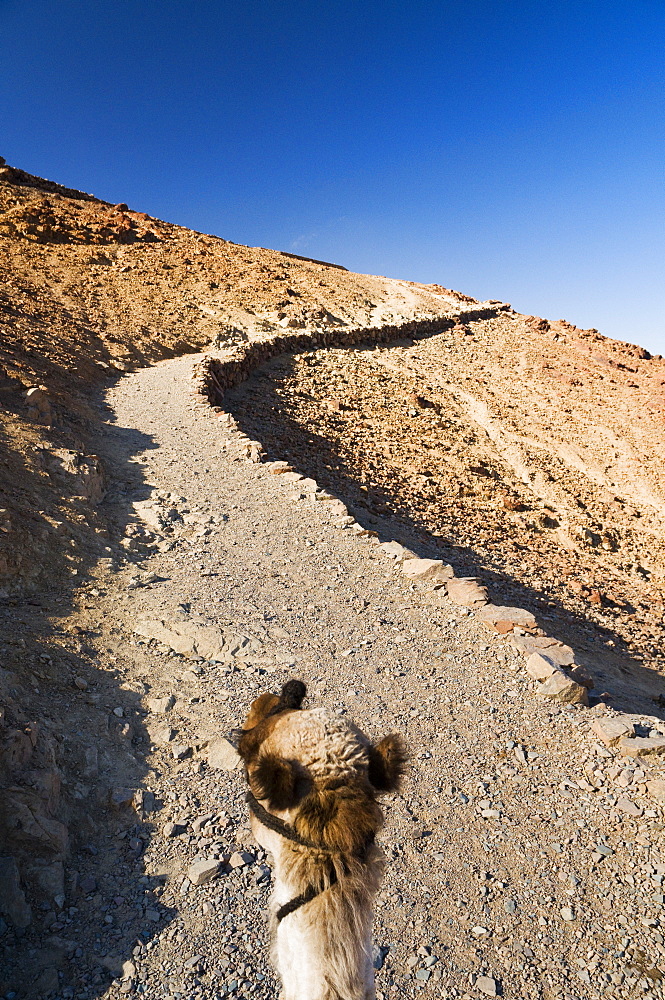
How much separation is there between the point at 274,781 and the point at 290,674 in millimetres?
4441

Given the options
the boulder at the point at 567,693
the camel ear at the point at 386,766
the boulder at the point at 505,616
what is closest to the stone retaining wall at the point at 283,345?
the boulder at the point at 505,616

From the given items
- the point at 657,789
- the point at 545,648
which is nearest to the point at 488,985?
the point at 657,789

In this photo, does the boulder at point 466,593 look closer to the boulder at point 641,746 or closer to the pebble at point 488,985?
the boulder at point 641,746

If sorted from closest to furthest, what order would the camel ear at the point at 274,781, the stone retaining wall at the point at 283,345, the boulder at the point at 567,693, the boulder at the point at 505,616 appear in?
the camel ear at the point at 274,781 → the boulder at the point at 567,693 → the boulder at the point at 505,616 → the stone retaining wall at the point at 283,345

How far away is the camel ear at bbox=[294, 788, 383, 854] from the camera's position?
1.34 metres

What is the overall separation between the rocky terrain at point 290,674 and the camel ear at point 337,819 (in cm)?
247

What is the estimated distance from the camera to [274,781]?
51.8 inches

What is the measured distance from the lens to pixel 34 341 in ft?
47.3

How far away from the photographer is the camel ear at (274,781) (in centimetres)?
131

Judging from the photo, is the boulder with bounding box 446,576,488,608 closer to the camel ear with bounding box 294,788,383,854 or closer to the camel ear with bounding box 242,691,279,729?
the camel ear with bounding box 242,691,279,729

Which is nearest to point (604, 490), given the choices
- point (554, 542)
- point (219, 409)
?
point (554, 542)

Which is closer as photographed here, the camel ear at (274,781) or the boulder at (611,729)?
the camel ear at (274,781)

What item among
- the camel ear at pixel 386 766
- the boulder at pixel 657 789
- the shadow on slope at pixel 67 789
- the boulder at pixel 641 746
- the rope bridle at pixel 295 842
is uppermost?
the camel ear at pixel 386 766

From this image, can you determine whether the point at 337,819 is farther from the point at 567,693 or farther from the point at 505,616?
the point at 505,616
